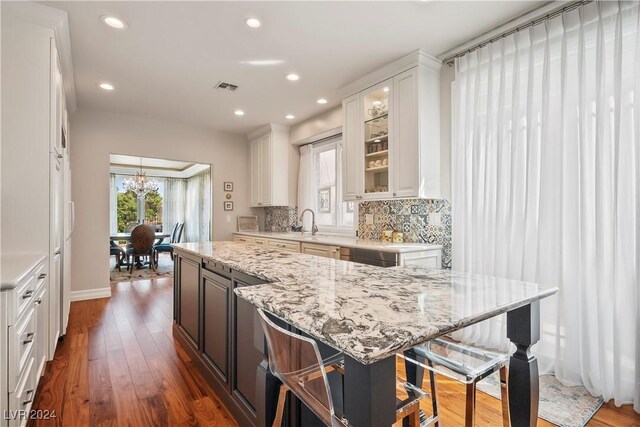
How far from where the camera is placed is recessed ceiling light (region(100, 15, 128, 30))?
2.38m

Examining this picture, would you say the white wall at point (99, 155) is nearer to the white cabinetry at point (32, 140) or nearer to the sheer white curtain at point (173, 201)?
the white cabinetry at point (32, 140)

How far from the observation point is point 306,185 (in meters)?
5.16

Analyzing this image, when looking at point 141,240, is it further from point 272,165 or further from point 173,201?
point 173,201

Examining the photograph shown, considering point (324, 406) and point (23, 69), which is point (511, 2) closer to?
point (324, 406)

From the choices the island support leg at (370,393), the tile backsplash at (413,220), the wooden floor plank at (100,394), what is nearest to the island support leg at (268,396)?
the island support leg at (370,393)

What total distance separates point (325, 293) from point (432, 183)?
221 cm

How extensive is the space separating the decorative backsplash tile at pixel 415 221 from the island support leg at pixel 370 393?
8.13ft

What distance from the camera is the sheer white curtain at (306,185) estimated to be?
510cm

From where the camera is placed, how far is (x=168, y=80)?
3.47m

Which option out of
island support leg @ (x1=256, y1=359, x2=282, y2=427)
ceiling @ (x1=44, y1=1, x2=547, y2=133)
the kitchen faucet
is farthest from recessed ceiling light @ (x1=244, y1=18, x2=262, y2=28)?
the kitchen faucet

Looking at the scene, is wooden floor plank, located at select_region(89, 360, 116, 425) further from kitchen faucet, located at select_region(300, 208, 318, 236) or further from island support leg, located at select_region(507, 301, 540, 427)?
kitchen faucet, located at select_region(300, 208, 318, 236)

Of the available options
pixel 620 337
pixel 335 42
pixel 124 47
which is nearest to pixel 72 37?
pixel 124 47

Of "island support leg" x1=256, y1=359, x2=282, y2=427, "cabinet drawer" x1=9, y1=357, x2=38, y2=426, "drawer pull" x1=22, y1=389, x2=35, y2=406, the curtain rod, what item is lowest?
"drawer pull" x1=22, y1=389, x2=35, y2=406

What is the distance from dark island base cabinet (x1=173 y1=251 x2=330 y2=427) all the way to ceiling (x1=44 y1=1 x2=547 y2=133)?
6.04ft
